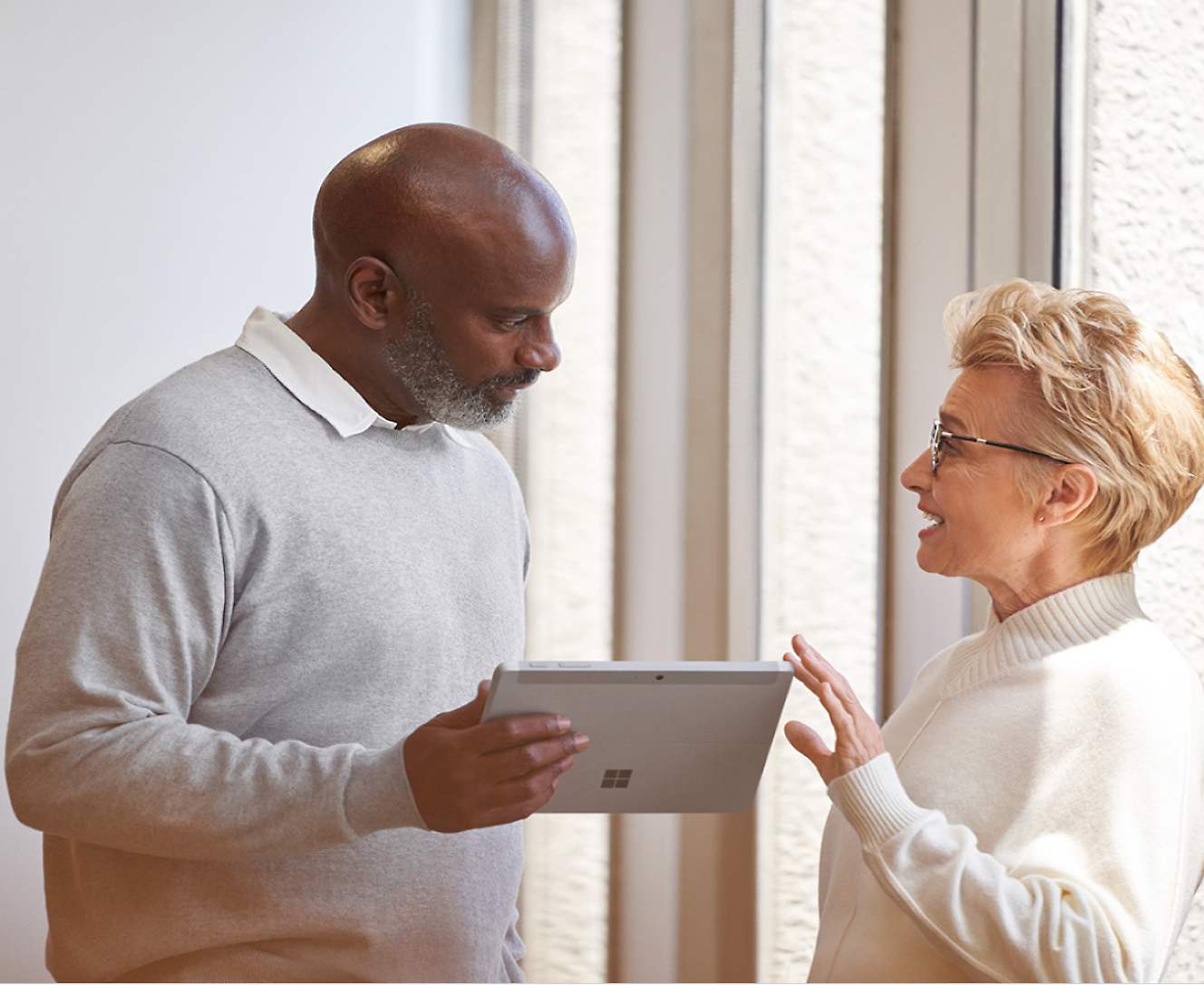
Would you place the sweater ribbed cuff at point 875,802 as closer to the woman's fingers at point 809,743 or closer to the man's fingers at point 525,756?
the woman's fingers at point 809,743

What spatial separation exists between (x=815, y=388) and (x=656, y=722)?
3.75ft

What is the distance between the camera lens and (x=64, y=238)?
2.05 metres

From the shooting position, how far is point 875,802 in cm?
120

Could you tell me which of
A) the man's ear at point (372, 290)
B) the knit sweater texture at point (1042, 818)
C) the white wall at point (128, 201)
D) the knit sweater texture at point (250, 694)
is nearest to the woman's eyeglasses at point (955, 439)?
the knit sweater texture at point (1042, 818)

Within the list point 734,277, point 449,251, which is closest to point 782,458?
point 734,277

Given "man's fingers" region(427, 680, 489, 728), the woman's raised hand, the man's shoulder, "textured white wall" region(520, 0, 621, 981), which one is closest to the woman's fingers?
Result: the woman's raised hand

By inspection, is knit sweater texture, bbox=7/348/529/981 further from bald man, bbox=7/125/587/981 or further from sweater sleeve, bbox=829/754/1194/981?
sweater sleeve, bbox=829/754/1194/981

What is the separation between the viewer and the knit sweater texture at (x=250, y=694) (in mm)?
1174

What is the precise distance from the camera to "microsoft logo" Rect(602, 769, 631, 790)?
4.40ft

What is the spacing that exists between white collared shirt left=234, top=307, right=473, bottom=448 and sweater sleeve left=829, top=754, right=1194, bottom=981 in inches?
29.3

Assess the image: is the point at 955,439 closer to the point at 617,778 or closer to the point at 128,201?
the point at 617,778

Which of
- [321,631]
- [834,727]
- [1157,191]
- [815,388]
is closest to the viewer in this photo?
[834,727]

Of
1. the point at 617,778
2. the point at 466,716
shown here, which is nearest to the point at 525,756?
the point at 466,716

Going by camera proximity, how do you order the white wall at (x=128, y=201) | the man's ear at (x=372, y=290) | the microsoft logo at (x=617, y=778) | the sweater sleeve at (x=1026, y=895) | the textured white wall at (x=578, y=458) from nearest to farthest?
the sweater sleeve at (x=1026, y=895) < the microsoft logo at (x=617, y=778) < the man's ear at (x=372, y=290) < the white wall at (x=128, y=201) < the textured white wall at (x=578, y=458)
